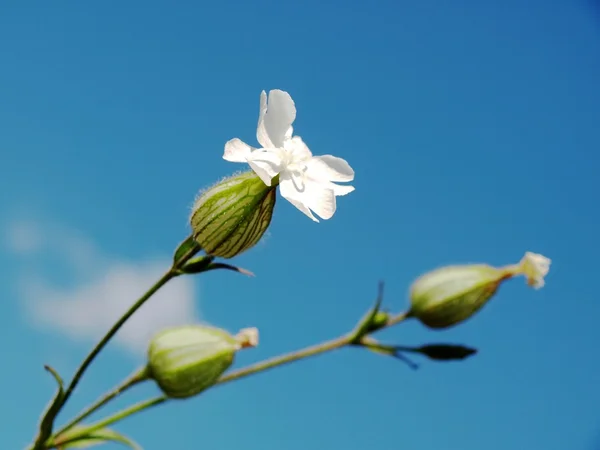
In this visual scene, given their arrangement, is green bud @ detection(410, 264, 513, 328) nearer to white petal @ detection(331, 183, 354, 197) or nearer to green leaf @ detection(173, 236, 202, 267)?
white petal @ detection(331, 183, 354, 197)

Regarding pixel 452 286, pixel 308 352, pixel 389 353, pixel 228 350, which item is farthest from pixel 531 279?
pixel 228 350

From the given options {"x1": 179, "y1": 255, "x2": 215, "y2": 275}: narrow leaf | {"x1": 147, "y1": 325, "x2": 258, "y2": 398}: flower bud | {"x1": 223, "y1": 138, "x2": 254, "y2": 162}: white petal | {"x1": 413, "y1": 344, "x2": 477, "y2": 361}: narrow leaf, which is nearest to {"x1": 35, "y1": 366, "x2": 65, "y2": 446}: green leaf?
{"x1": 147, "y1": 325, "x2": 258, "y2": 398}: flower bud

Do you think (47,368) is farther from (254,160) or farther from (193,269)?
(254,160)

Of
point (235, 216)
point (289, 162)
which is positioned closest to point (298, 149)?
point (289, 162)

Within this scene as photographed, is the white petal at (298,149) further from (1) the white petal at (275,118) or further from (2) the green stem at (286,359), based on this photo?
(2) the green stem at (286,359)

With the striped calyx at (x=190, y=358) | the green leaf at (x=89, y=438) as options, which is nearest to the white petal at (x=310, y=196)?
the striped calyx at (x=190, y=358)

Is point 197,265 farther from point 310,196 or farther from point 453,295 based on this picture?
point 453,295

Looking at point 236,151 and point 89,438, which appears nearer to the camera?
point 236,151

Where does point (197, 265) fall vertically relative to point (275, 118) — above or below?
below
